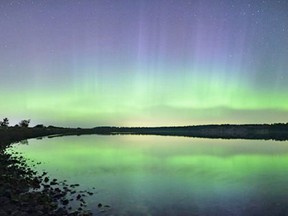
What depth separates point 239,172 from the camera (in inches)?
1764

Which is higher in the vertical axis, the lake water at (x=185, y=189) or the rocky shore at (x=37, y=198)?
the rocky shore at (x=37, y=198)

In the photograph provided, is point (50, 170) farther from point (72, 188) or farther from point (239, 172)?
point (239, 172)

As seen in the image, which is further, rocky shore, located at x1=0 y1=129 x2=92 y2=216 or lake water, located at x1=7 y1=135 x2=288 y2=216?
lake water, located at x1=7 y1=135 x2=288 y2=216

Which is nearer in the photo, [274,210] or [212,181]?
[274,210]

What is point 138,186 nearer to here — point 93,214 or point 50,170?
point 93,214

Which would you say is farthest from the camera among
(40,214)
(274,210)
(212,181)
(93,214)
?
(212,181)

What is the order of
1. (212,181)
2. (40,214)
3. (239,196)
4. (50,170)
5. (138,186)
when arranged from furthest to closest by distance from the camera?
1. (50,170)
2. (212,181)
3. (138,186)
4. (239,196)
5. (40,214)

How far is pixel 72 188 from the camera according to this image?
96.9 ft

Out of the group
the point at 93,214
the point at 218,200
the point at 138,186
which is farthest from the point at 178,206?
the point at 138,186

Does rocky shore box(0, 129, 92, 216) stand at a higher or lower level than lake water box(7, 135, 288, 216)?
higher

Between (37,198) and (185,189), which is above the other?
(37,198)

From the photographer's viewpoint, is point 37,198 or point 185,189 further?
point 185,189

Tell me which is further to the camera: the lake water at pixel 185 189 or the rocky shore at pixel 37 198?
the lake water at pixel 185 189

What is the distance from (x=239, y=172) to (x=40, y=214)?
108 ft
